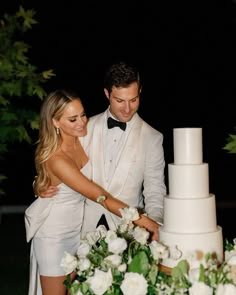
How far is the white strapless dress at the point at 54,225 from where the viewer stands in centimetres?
267

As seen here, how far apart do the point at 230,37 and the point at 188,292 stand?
18.6 feet

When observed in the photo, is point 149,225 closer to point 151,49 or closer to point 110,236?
point 110,236

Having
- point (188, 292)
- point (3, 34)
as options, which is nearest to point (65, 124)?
point (188, 292)

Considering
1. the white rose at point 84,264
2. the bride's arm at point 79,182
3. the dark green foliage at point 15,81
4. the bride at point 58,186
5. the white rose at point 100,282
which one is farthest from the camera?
the dark green foliage at point 15,81

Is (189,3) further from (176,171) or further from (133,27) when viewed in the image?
(176,171)

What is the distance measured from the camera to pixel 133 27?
700 cm

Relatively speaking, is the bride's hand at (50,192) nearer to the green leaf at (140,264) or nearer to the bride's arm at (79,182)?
the bride's arm at (79,182)

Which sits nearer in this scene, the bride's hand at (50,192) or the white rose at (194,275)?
the white rose at (194,275)

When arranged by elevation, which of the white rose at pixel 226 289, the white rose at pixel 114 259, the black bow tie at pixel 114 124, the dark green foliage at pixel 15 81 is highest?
the dark green foliage at pixel 15 81

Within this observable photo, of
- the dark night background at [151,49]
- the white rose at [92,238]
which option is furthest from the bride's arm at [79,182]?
the dark night background at [151,49]

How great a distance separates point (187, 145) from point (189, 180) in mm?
116

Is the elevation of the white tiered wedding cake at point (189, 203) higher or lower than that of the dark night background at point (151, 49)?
lower

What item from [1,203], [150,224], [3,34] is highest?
[3,34]

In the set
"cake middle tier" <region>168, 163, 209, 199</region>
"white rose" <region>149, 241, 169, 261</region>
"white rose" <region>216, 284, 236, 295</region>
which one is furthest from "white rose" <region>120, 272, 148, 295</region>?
"cake middle tier" <region>168, 163, 209, 199</region>
